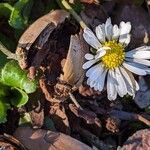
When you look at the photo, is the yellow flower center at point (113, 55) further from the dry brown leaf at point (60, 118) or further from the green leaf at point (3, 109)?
the green leaf at point (3, 109)

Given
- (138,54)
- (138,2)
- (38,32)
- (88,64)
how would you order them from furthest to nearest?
(138,2) → (138,54) → (88,64) → (38,32)

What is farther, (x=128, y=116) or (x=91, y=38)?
(x=128, y=116)

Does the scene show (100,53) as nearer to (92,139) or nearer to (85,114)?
Result: (85,114)

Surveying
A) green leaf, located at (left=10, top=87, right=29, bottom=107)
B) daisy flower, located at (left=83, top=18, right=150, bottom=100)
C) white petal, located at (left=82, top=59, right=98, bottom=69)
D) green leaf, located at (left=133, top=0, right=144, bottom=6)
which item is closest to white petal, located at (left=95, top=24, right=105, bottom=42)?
daisy flower, located at (left=83, top=18, right=150, bottom=100)

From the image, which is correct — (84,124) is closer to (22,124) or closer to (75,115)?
(75,115)

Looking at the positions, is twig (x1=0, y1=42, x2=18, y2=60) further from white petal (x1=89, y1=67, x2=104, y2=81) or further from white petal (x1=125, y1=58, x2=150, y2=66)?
white petal (x1=125, y1=58, x2=150, y2=66)

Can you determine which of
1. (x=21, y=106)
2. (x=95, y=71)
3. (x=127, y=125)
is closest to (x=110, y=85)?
(x=95, y=71)

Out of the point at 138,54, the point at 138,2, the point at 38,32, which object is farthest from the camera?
the point at 138,2

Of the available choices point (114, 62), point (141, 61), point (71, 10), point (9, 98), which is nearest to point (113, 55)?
point (114, 62)
